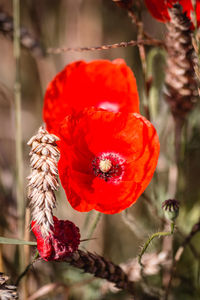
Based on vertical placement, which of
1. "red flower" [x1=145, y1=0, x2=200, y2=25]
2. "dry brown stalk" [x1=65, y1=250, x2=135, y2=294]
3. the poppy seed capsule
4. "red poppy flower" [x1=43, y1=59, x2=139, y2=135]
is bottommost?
"dry brown stalk" [x1=65, y1=250, x2=135, y2=294]

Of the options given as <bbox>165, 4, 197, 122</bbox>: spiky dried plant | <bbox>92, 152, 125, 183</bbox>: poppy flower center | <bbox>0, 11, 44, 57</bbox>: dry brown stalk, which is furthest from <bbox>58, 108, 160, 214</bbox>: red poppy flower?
<bbox>0, 11, 44, 57</bbox>: dry brown stalk

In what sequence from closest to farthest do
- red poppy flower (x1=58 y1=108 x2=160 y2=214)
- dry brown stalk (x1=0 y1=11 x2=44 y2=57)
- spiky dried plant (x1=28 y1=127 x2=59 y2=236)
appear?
spiky dried plant (x1=28 y1=127 x2=59 y2=236) < red poppy flower (x1=58 y1=108 x2=160 y2=214) < dry brown stalk (x1=0 y1=11 x2=44 y2=57)

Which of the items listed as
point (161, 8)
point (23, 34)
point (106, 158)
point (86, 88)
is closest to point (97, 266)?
point (106, 158)

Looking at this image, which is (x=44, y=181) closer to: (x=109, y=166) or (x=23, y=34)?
(x=109, y=166)

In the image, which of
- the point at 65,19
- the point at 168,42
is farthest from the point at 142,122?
the point at 65,19

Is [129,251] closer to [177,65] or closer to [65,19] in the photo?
[177,65]

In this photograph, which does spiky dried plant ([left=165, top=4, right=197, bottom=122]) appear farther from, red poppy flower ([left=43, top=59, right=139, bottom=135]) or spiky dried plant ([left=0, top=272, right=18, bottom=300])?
spiky dried plant ([left=0, top=272, right=18, bottom=300])
